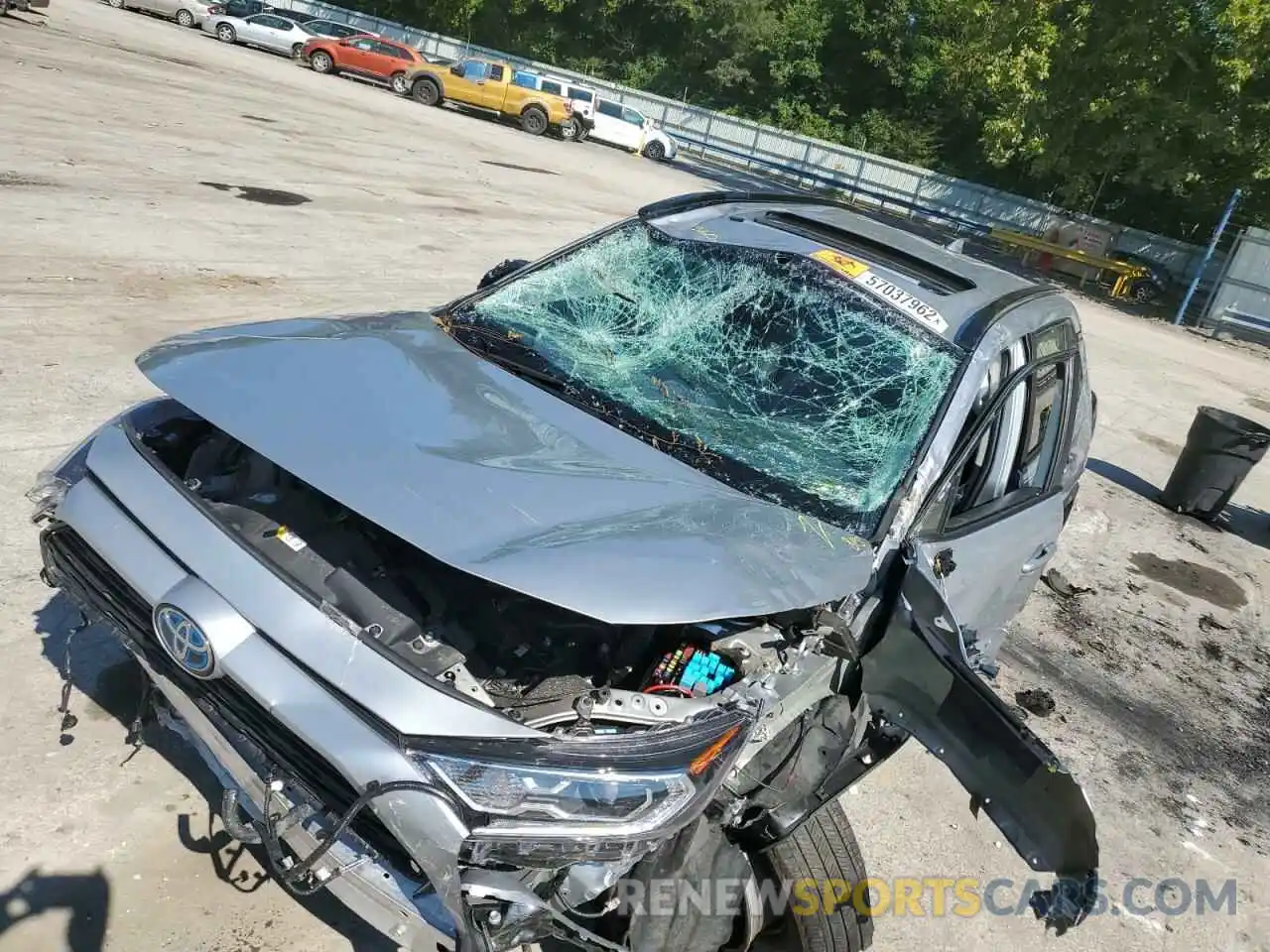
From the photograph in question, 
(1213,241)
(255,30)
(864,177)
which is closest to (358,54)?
(255,30)

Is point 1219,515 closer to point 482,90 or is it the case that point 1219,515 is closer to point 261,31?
point 482,90

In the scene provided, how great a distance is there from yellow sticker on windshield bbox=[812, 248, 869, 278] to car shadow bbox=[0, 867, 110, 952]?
118 inches

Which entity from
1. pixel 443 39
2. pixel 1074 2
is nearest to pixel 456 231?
pixel 1074 2

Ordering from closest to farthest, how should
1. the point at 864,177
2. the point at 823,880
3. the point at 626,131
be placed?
the point at 823,880 → the point at 626,131 → the point at 864,177

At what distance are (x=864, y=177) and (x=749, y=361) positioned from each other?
30.7 metres

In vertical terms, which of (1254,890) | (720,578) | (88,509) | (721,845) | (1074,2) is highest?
(1074,2)

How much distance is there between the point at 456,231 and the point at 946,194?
77.2 ft

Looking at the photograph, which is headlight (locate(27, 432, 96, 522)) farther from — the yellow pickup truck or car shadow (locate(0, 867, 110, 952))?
the yellow pickup truck

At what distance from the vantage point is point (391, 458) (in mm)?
2332

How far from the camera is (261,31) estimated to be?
2619cm

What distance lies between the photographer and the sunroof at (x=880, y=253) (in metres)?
3.34

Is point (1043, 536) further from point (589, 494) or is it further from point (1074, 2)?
point (1074, 2)

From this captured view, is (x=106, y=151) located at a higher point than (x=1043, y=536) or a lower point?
lower

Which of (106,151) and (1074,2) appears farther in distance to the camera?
(1074,2)
